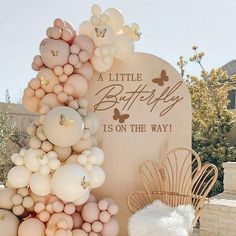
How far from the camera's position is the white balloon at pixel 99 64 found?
254 cm

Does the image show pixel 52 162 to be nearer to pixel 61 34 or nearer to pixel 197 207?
pixel 61 34

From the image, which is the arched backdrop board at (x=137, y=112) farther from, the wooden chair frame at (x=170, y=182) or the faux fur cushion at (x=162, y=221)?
the faux fur cushion at (x=162, y=221)

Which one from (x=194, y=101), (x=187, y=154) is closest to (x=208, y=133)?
(x=194, y=101)

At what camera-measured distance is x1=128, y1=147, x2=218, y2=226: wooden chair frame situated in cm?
259

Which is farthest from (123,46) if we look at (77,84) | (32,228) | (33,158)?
(32,228)

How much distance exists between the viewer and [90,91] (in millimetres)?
2748

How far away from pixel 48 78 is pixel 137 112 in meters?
0.74

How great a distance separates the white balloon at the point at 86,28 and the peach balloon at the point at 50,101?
52cm

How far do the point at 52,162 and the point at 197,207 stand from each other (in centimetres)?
103

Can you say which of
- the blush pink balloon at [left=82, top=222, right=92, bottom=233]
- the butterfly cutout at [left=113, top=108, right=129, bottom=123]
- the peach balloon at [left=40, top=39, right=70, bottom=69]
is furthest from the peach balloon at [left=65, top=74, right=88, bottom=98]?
the blush pink balloon at [left=82, top=222, right=92, bottom=233]

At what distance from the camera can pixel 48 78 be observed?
95.0 inches

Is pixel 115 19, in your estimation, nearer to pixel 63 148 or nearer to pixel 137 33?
pixel 137 33

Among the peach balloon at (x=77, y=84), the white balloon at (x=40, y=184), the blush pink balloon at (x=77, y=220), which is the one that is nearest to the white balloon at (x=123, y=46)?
the peach balloon at (x=77, y=84)

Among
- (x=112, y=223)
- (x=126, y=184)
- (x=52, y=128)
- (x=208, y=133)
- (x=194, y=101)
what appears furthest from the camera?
(x=194, y=101)
